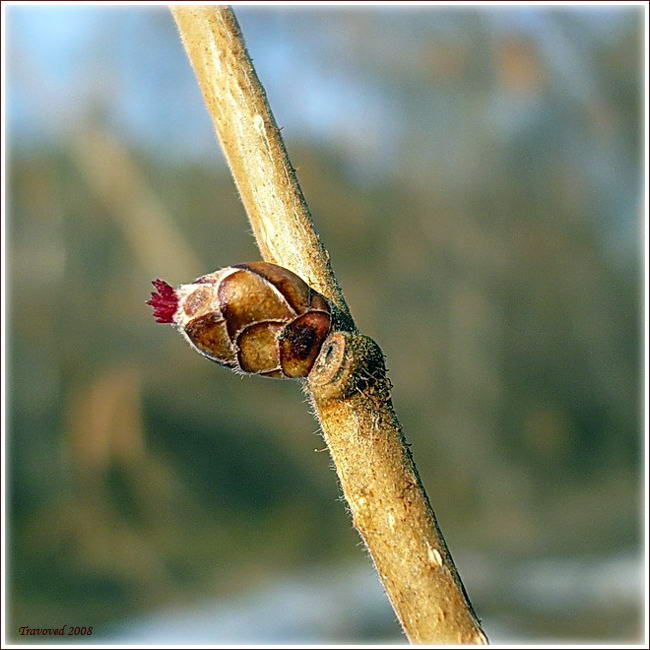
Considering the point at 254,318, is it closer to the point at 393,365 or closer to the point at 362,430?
the point at 362,430

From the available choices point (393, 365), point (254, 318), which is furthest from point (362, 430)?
point (393, 365)

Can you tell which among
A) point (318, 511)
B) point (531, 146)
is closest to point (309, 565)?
point (318, 511)

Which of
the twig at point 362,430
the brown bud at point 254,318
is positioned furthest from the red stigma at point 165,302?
the twig at point 362,430

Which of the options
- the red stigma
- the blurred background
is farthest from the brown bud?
the blurred background

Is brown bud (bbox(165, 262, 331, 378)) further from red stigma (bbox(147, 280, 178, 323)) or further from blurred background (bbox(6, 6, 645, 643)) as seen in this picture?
blurred background (bbox(6, 6, 645, 643))

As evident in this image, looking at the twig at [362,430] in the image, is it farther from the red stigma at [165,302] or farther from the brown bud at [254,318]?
the red stigma at [165,302]
